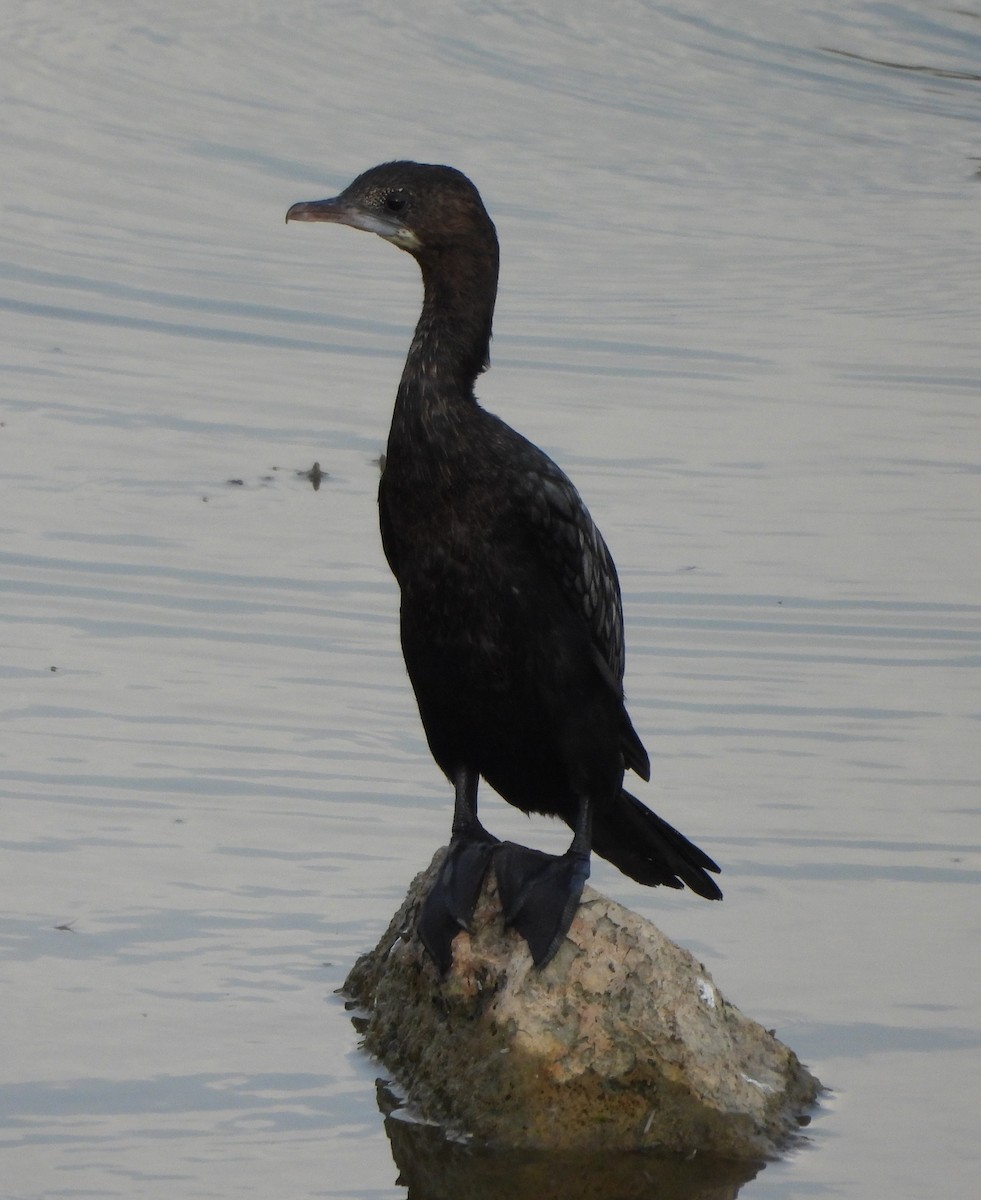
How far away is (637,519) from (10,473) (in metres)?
2.09

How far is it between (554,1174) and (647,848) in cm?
93

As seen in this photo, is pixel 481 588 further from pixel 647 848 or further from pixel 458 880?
pixel 647 848

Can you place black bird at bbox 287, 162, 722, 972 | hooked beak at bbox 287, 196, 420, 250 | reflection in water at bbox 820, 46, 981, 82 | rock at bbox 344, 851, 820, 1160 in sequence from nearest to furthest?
rock at bbox 344, 851, 820, 1160
black bird at bbox 287, 162, 722, 972
hooked beak at bbox 287, 196, 420, 250
reflection in water at bbox 820, 46, 981, 82

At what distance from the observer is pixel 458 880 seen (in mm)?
4902

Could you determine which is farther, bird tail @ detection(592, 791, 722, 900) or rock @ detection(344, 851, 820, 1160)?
bird tail @ detection(592, 791, 722, 900)

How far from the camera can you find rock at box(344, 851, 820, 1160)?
459cm

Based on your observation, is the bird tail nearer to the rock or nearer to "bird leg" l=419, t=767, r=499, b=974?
"bird leg" l=419, t=767, r=499, b=974

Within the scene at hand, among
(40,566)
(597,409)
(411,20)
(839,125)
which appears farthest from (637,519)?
(411,20)

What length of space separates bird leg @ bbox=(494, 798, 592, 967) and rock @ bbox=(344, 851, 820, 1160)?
0.04 metres

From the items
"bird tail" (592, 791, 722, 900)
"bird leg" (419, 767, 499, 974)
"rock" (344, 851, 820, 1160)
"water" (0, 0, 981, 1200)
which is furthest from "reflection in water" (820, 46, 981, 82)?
"rock" (344, 851, 820, 1160)

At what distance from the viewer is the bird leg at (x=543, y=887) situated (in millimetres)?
4707

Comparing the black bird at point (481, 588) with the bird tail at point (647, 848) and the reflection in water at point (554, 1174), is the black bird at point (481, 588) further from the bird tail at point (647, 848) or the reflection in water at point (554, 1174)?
the reflection in water at point (554, 1174)

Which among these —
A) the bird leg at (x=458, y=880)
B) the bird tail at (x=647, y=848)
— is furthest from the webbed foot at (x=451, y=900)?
the bird tail at (x=647, y=848)

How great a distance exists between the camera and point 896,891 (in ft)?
18.9
